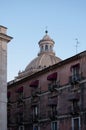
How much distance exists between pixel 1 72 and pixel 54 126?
8.40 m

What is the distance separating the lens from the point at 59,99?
3559cm

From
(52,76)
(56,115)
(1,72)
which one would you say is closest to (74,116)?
(56,115)

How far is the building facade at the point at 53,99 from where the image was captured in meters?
32.9

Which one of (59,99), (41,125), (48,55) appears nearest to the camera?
(59,99)

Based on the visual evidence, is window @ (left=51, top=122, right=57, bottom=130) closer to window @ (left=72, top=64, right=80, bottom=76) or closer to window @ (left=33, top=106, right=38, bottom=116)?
window @ (left=33, top=106, right=38, bottom=116)

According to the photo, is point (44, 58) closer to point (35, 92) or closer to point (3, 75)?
point (35, 92)

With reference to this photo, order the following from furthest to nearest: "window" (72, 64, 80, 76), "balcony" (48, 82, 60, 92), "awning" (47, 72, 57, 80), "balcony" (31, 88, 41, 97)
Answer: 1. "balcony" (31, 88, 41, 97)
2. "awning" (47, 72, 57, 80)
3. "balcony" (48, 82, 60, 92)
4. "window" (72, 64, 80, 76)

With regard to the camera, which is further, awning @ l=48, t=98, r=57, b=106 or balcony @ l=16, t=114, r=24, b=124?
balcony @ l=16, t=114, r=24, b=124

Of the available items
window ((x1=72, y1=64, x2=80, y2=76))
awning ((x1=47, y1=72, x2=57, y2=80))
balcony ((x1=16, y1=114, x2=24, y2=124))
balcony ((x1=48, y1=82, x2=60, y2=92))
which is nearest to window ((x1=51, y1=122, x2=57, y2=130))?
balcony ((x1=48, y1=82, x2=60, y2=92))

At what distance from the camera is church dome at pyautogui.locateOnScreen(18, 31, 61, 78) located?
6838cm

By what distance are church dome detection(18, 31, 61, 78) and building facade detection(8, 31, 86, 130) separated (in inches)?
921

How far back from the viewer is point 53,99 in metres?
36.5

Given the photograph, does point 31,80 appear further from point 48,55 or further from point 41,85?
point 48,55

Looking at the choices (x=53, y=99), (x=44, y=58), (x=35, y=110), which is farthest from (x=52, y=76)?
(x=44, y=58)
